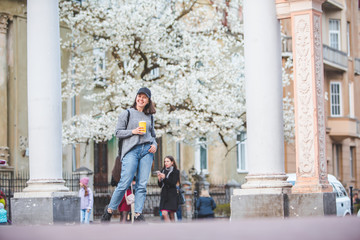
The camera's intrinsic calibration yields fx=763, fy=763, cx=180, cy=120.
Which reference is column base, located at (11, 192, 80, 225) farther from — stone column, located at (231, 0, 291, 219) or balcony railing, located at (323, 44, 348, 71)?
balcony railing, located at (323, 44, 348, 71)

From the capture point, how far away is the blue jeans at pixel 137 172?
9.88 metres

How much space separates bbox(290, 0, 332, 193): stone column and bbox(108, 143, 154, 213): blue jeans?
2.86m

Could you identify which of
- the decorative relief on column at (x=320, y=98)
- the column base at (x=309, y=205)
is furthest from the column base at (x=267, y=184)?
the decorative relief on column at (x=320, y=98)

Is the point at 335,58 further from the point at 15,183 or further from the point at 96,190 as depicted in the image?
the point at 15,183

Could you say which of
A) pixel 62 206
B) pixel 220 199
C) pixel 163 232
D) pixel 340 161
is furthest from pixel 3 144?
pixel 340 161

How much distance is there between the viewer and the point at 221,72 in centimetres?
2481

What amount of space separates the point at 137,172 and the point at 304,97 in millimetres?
3400

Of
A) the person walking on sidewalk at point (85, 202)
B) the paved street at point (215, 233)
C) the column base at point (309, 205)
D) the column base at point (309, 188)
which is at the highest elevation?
the paved street at point (215, 233)

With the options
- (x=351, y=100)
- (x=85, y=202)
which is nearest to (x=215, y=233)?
(x=85, y=202)

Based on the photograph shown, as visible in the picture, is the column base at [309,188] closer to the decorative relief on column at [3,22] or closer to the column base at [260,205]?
the column base at [260,205]

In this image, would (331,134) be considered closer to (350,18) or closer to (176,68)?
(350,18)

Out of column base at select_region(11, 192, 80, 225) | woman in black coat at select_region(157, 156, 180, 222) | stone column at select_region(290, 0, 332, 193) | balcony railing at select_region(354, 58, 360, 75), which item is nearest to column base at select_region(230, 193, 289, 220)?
stone column at select_region(290, 0, 332, 193)

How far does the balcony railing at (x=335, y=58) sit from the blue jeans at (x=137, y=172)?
1187 inches

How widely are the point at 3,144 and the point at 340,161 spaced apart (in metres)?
23.5
